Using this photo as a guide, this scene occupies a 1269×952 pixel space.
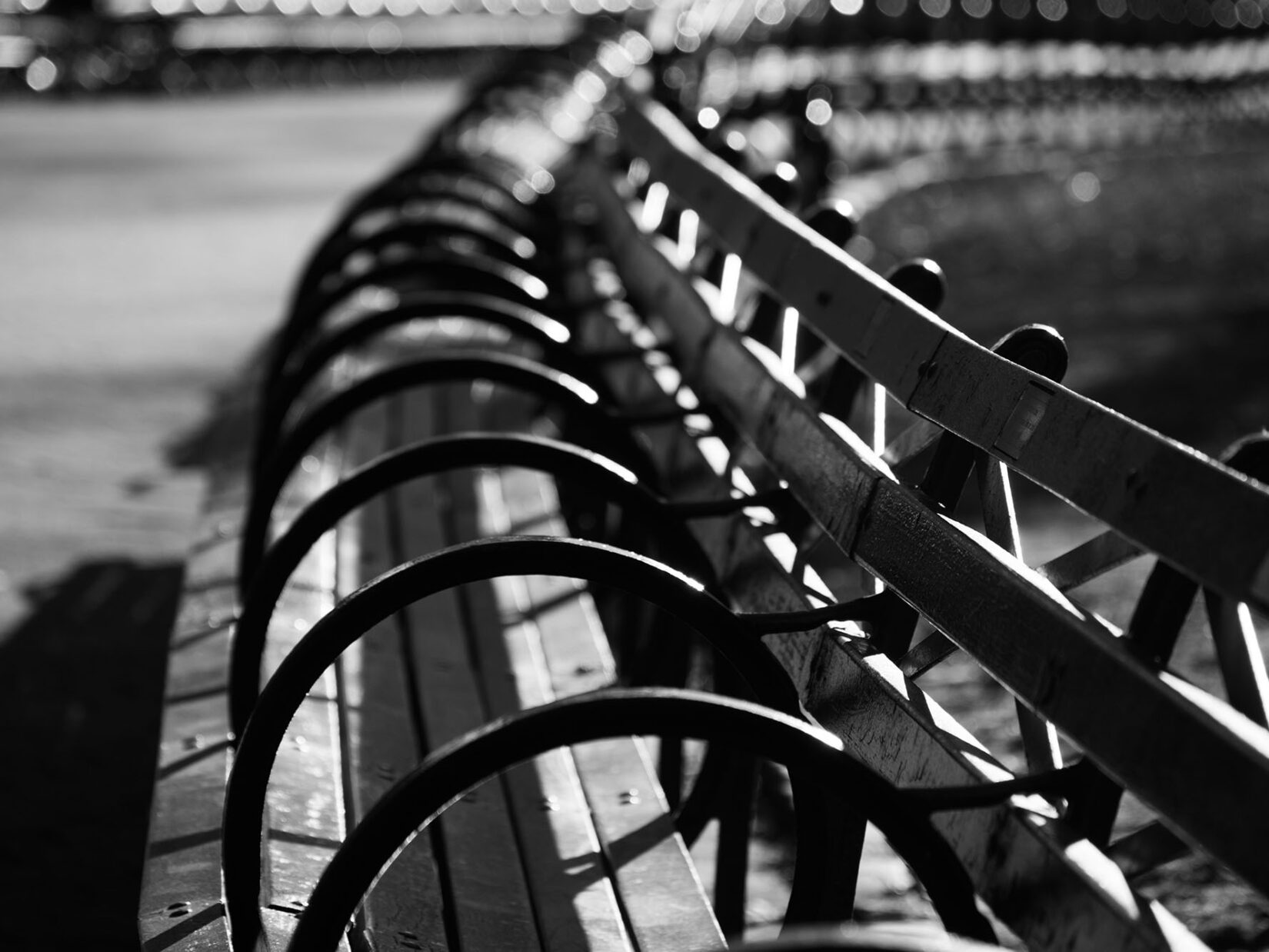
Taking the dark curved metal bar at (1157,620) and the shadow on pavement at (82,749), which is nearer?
the dark curved metal bar at (1157,620)

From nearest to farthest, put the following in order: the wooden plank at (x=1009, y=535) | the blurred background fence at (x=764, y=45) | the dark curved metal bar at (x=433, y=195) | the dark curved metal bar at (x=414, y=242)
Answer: the wooden plank at (x=1009, y=535), the dark curved metal bar at (x=414, y=242), the dark curved metal bar at (x=433, y=195), the blurred background fence at (x=764, y=45)

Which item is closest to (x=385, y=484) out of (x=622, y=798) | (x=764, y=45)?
(x=622, y=798)

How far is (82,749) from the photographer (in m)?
3.83

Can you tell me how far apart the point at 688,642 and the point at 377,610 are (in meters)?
1.16

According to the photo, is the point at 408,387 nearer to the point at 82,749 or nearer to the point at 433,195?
the point at 82,749

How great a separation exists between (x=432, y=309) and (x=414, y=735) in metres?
0.94

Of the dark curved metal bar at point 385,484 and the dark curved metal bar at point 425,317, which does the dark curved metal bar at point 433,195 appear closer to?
the dark curved metal bar at point 425,317

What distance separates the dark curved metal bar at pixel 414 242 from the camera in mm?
4484

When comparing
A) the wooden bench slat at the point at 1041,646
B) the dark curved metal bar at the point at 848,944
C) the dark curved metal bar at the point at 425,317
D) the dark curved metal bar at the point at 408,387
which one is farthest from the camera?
the dark curved metal bar at the point at 425,317

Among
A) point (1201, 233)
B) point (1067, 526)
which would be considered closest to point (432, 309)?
point (1067, 526)

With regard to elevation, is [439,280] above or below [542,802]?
above

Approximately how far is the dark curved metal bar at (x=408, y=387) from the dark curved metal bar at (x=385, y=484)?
426mm

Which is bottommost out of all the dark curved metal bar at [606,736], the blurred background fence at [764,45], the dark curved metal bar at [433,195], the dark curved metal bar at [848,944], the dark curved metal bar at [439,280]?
the dark curved metal bar at [848,944]

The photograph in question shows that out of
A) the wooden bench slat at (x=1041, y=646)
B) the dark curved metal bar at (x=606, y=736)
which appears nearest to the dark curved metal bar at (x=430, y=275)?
the wooden bench slat at (x=1041, y=646)
